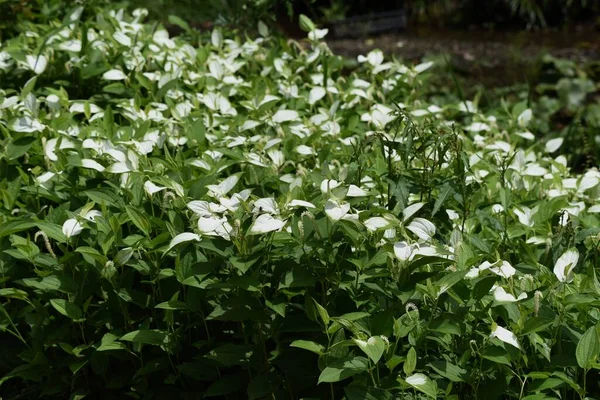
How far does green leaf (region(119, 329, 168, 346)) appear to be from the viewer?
207cm

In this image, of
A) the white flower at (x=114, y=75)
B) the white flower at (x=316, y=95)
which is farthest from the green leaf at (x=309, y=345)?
the white flower at (x=114, y=75)

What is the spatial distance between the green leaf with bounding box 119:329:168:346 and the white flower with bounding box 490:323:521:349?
2.45ft

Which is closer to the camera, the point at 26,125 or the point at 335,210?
the point at 335,210

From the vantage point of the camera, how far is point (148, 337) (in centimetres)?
208

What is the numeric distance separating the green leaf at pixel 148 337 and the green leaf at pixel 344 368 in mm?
456

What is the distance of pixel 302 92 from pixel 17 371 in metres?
1.58

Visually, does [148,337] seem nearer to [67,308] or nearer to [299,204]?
[67,308]

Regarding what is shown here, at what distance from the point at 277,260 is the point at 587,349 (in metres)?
0.68

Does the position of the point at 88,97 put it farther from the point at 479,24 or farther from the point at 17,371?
the point at 479,24

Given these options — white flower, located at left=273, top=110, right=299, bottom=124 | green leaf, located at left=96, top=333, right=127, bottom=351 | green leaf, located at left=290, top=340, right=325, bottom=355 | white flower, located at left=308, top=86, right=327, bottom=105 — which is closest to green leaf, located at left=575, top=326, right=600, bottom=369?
green leaf, located at left=290, top=340, right=325, bottom=355

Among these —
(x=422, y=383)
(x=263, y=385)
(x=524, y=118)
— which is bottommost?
(x=524, y=118)

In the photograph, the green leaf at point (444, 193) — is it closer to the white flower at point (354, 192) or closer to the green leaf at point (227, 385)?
the white flower at point (354, 192)

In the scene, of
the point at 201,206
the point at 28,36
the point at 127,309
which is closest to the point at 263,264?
the point at 201,206

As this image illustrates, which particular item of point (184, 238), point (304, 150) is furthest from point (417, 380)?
point (304, 150)
